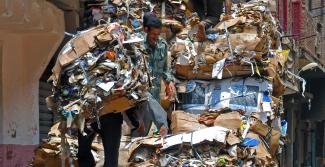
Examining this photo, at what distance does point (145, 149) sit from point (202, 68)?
1.96 metres

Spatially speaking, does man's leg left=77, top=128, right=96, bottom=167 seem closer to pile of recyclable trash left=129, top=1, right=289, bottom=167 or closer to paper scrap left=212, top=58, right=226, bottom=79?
pile of recyclable trash left=129, top=1, right=289, bottom=167

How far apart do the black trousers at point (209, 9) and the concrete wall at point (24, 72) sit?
2.36 metres

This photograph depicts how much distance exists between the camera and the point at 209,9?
949cm

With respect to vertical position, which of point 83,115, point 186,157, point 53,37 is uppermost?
point 53,37

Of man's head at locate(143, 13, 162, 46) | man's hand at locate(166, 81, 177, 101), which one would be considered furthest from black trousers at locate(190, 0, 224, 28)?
man's head at locate(143, 13, 162, 46)

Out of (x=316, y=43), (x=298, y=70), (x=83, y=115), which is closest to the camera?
(x=83, y=115)

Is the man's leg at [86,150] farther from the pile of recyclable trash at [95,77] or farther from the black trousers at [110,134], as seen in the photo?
the pile of recyclable trash at [95,77]

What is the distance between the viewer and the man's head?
4996mm

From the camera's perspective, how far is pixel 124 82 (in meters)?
4.20

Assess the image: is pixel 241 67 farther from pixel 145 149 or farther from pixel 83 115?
pixel 83 115

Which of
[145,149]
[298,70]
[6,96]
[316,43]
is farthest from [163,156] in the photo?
[316,43]

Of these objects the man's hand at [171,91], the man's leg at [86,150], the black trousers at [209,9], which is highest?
the black trousers at [209,9]

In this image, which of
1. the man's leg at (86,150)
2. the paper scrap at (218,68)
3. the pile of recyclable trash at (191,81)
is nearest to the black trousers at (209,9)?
the pile of recyclable trash at (191,81)

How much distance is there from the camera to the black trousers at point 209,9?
9250mm
